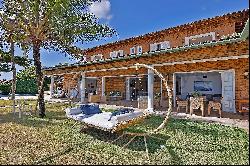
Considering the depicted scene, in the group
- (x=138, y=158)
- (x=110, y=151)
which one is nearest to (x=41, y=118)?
(x=110, y=151)

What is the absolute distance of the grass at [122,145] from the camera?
604 centimetres

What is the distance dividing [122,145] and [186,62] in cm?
625

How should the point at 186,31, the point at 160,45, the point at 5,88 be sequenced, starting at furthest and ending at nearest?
the point at 5,88 < the point at 160,45 < the point at 186,31

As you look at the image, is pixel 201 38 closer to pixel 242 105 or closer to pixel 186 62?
pixel 186 62

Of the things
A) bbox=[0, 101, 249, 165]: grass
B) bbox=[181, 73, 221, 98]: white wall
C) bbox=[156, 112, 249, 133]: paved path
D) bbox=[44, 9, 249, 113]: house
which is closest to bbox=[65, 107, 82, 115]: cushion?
bbox=[0, 101, 249, 165]: grass

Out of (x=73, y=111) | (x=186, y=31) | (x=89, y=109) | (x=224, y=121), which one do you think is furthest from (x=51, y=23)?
(x=224, y=121)

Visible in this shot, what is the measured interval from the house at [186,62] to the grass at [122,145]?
3358 mm

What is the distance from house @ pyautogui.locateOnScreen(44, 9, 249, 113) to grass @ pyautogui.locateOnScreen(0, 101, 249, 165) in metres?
3.36

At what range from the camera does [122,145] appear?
740cm

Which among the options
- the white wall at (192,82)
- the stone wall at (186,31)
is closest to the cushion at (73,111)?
the white wall at (192,82)

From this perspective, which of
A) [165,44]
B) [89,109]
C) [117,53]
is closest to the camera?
A: [89,109]

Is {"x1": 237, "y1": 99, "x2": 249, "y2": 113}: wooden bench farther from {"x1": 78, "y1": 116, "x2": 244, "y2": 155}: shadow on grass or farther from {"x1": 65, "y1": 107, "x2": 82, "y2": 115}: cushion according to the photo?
{"x1": 65, "y1": 107, "x2": 82, "y2": 115}: cushion

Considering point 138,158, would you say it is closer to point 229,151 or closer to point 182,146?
point 182,146

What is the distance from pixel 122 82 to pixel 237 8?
1240 centimetres
